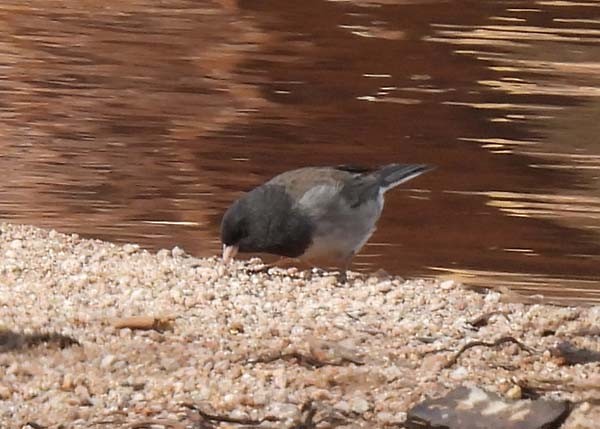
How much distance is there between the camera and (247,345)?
2.28 meters

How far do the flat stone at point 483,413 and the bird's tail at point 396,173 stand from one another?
1321mm

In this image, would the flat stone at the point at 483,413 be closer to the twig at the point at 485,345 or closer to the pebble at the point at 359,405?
the pebble at the point at 359,405

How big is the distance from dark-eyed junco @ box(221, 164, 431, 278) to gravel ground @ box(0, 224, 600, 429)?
0.21 meters

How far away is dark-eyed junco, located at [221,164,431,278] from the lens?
315 cm

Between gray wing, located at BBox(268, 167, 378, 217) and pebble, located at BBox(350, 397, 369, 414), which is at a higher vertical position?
gray wing, located at BBox(268, 167, 378, 217)

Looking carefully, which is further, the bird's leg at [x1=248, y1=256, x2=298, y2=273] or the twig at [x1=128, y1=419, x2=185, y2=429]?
the bird's leg at [x1=248, y1=256, x2=298, y2=273]

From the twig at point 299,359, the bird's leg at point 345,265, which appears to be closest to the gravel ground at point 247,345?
the twig at point 299,359

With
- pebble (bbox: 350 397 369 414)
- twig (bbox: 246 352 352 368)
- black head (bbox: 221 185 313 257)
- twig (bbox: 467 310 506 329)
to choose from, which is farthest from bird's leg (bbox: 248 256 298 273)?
pebble (bbox: 350 397 369 414)

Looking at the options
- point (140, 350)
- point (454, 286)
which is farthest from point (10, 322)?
point (454, 286)

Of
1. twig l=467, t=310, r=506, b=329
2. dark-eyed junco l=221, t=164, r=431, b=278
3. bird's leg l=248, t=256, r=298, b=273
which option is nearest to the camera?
twig l=467, t=310, r=506, b=329

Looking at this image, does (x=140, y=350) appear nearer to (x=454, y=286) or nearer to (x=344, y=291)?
(x=344, y=291)

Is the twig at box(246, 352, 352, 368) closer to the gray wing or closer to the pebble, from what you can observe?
the pebble

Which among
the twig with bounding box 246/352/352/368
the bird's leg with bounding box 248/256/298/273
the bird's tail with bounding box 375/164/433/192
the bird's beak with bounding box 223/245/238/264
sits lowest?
the bird's leg with bounding box 248/256/298/273

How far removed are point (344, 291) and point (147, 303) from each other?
1.53ft
